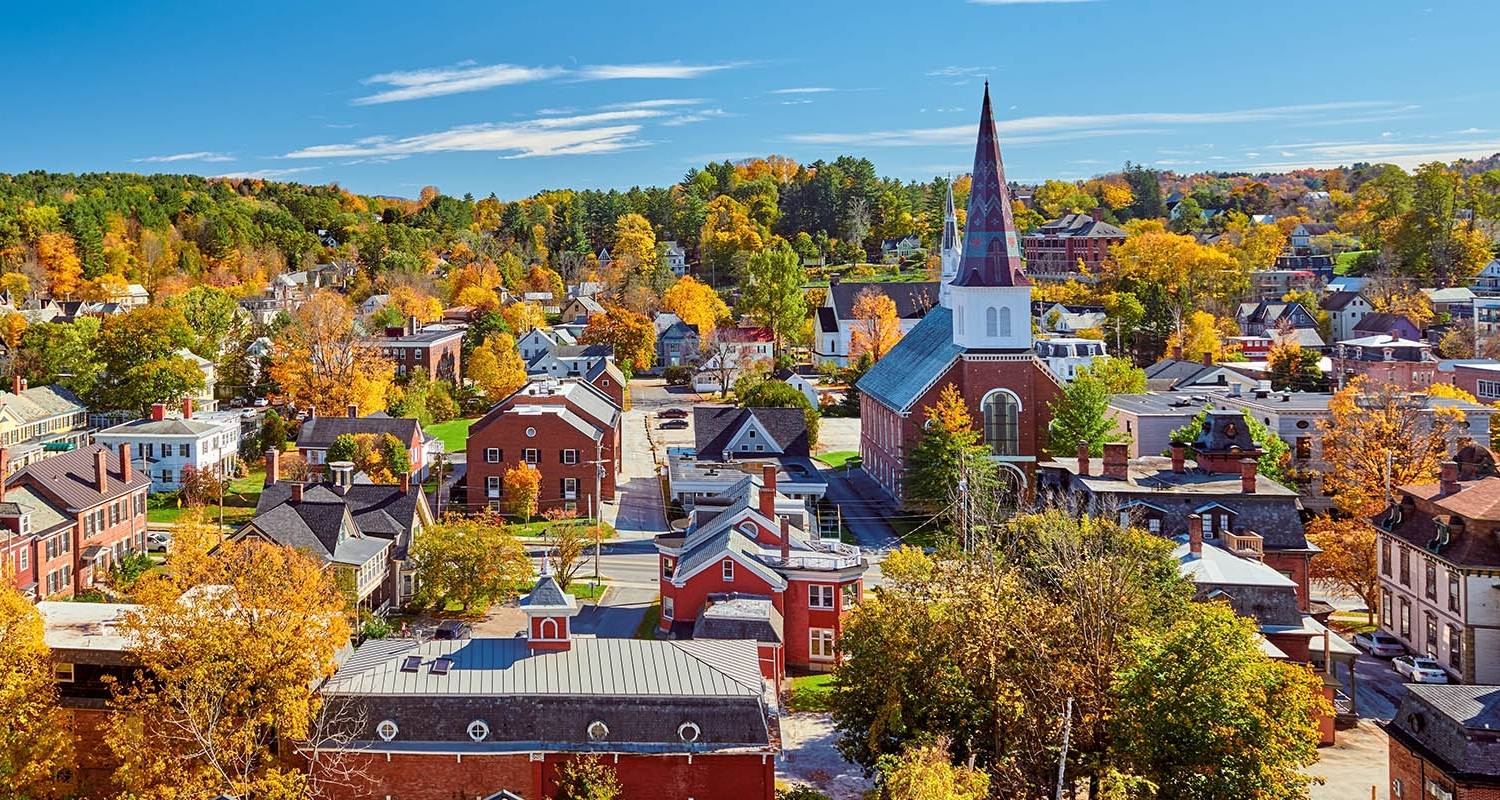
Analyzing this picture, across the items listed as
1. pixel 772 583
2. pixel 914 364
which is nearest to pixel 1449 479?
pixel 772 583

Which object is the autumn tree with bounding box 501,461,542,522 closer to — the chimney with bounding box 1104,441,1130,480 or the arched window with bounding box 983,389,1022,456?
the arched window with bounding box 983,389,1022,456

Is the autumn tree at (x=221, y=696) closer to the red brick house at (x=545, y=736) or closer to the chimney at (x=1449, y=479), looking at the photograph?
the red brick house at (x=545, y=736)

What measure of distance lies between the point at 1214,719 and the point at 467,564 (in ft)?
89.6

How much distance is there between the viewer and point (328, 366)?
84.4m

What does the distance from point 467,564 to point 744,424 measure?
2553 cm

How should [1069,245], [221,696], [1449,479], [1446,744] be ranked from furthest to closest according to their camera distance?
[1069,245], [1449,479], [1446,744], [221,696]

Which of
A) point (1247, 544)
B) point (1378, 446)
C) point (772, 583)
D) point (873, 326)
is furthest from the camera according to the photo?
point (873, 326)

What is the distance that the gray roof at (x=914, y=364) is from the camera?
64688 mm

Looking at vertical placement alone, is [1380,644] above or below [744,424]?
below

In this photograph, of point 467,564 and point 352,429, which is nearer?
point 467,564

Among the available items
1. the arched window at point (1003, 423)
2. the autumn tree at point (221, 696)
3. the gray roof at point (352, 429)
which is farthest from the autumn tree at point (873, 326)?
the autumn tree at point (221, 696)

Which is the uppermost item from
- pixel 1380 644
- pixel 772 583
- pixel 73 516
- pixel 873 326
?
pixel 873 326

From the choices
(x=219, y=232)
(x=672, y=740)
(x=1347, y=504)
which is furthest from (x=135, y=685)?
(x=219, y=232)

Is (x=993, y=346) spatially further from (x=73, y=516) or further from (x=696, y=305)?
Result: (x=696, y=305)
